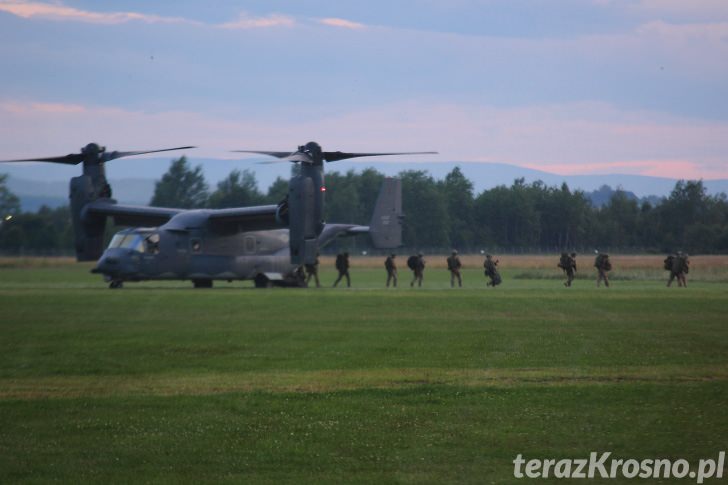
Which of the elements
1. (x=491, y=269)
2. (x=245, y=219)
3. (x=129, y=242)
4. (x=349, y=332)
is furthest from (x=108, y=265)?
(x=349, y=332)

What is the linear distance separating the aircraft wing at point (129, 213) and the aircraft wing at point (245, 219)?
482 cm

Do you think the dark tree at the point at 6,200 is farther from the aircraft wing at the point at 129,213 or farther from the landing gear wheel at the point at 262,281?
the landing gear wheel at the point at 262,281

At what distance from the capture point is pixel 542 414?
52.0 ft

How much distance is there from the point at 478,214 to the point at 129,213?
67.8 meters

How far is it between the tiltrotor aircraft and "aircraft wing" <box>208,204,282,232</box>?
0.04 metres

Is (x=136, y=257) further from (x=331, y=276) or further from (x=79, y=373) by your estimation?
(x=79, y=373)

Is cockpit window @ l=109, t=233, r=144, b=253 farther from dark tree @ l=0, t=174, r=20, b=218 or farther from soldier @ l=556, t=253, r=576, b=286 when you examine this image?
dark tree @ l=0, t=174, r=20, b=218

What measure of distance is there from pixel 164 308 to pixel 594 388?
2061 centimetres

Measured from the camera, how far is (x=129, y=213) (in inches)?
2190

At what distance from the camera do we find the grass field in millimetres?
12953

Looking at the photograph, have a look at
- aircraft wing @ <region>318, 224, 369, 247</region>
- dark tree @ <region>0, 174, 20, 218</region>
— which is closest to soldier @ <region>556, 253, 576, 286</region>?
aircraft wing @ <region>318, 224, 369, 247</region>

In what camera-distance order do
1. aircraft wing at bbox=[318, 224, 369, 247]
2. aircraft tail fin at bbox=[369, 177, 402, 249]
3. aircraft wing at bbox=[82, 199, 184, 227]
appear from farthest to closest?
1. aircraft tail fin at bbox=[369, 177, 402, 249]
2. aircraft wing at bbox=[318, 224, 369, 247]
3. aircraft wing at bbox=[82, 199, 184, 227]

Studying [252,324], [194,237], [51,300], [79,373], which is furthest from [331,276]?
[79,373]

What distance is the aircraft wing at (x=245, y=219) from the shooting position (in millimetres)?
51094
